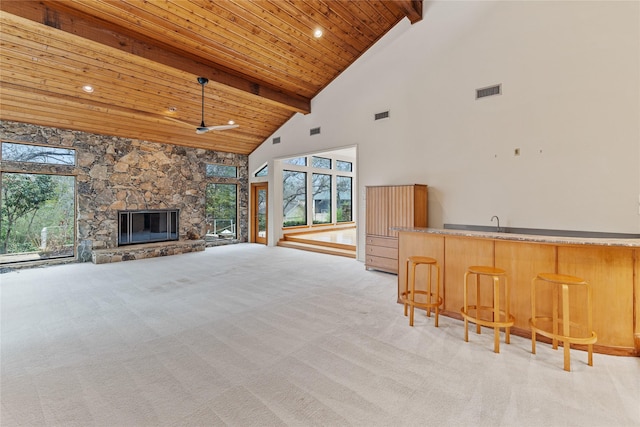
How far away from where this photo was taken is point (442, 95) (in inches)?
206

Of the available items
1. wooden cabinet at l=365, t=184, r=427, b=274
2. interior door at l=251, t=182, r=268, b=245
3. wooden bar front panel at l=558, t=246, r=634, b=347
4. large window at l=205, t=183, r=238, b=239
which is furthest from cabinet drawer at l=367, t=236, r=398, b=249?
large window at l=205, t=183, r=238, b=239

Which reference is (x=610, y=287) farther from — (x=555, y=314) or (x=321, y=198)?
(x=321, y=198)

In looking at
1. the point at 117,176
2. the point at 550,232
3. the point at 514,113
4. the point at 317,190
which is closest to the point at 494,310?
the point at 550,232

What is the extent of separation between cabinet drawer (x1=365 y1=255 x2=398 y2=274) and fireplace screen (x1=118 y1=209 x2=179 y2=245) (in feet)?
18.3

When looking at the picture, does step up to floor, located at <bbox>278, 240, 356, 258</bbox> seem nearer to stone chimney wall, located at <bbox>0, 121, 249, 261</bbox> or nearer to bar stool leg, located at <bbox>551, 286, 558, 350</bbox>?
stone chimney wall, located at <bbox>0, 121, 249, 261</bbox>

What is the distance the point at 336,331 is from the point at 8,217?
6.95 m

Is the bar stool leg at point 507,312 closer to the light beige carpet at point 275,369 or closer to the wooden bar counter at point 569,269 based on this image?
the light beige carpet at point 275,369

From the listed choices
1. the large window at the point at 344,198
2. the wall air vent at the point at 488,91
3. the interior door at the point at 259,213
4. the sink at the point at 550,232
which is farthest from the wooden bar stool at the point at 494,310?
the large window at the point at 344,198

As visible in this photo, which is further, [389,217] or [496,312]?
[389,217]

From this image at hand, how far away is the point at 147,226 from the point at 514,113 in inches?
333

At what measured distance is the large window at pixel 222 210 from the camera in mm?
8938

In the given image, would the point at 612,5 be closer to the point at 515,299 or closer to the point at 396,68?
the point at 396,68

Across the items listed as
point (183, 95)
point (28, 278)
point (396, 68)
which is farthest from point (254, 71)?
point (28, 278)

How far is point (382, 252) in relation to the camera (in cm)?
569
